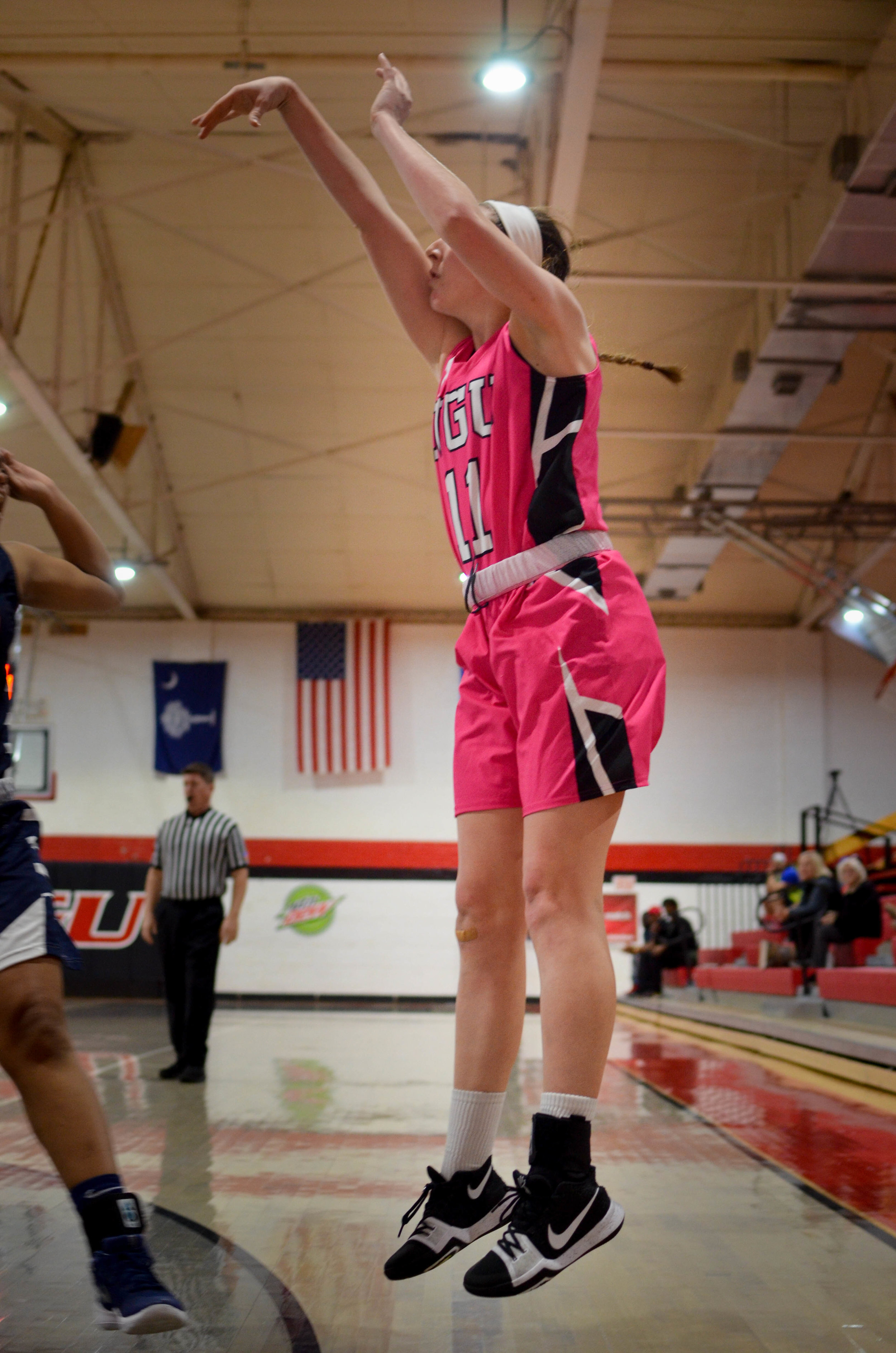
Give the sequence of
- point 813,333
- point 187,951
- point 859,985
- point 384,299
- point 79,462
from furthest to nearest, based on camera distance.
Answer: point 384,299, point 79,462, point 813,333, point 859,985, point 187,951

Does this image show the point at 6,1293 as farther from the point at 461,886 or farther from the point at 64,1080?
the point at 461,886

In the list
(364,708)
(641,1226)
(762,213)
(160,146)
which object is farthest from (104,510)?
(641,1226)

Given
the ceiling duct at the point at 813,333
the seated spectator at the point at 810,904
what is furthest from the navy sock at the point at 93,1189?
the seated spectator at the point at 810,904

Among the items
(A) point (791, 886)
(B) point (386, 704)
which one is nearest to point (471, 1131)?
(A) point (791, 886)

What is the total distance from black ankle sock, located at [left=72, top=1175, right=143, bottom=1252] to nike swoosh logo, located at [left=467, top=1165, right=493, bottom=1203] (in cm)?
53

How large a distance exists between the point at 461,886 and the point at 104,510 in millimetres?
15970

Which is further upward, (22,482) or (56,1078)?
(22,482)

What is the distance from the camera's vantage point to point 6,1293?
7.23ft

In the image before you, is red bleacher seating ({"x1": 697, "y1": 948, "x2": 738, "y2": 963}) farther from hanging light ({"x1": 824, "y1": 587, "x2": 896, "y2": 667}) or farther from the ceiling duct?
the ceiling duct

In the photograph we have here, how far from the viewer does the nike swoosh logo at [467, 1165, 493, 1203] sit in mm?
1952

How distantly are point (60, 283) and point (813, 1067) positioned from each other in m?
10.00

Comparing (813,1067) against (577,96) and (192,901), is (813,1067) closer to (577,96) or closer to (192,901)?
(192,901)

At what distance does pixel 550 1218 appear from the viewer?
5.80 ft

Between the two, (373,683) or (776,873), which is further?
(373,683)
